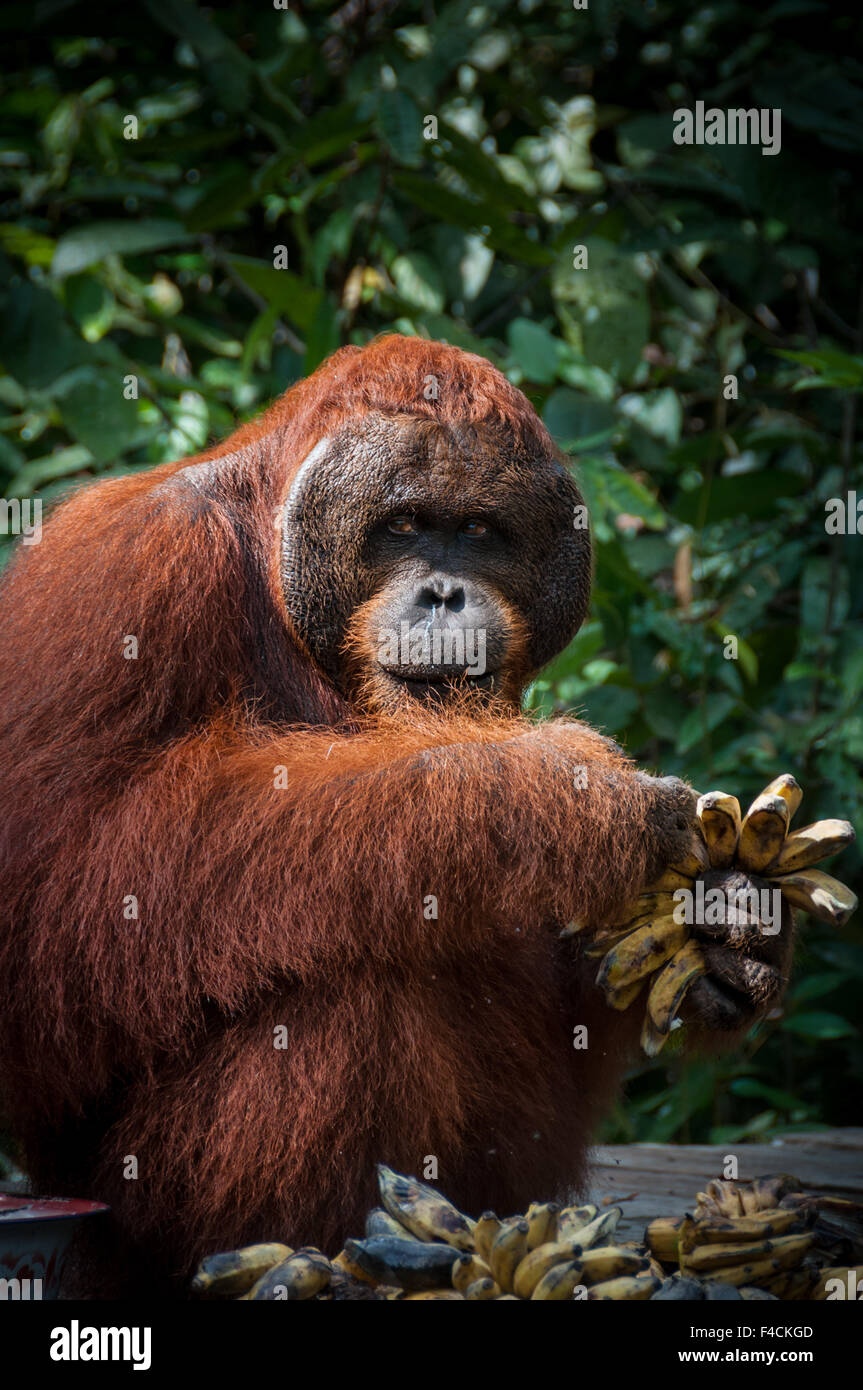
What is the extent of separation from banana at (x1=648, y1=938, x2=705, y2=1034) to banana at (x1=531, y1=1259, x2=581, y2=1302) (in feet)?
1.70

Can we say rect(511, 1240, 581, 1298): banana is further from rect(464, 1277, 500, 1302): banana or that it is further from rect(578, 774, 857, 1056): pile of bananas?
rect(578, 774, 857, 1056): pile of bananas

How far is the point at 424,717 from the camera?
9.04ft

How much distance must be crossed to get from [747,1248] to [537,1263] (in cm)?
50

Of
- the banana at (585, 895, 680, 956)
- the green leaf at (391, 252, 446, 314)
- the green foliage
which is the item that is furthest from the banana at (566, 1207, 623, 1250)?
the green leaf at (391, 252, 446, 314)

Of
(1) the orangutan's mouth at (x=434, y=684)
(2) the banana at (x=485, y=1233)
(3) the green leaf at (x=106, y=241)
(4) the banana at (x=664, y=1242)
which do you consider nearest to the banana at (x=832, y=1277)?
(4) the banana at (x=664, y=1242)

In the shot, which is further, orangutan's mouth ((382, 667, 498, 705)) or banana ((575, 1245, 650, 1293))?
orangutan's mouth ((382, 667, 498, 705))

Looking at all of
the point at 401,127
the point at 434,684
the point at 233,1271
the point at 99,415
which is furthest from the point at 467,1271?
the point at 401,127

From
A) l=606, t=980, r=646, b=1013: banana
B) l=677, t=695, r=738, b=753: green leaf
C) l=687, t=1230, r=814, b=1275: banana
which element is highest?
l=677, t=695, r=738, b=753: green leaf

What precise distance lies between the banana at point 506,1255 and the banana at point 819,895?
2.54ft

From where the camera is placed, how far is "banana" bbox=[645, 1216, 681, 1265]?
2656 millimetres

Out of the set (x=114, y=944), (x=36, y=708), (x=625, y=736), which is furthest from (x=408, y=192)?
(x=114, y=944)

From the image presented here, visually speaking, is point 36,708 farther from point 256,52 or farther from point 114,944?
point 256,52

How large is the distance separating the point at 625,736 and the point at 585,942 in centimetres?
253

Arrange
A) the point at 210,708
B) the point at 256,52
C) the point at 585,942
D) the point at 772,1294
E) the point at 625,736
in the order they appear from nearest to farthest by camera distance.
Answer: the point at 772,1294, the point at 210,708, the point at 585,942, the point at 625,736, the point at 256,52
